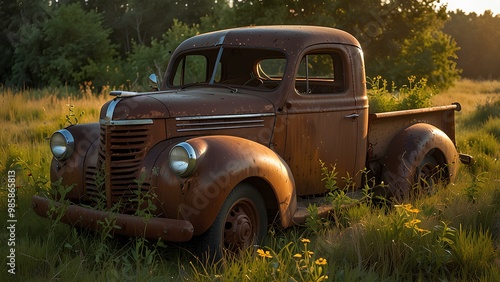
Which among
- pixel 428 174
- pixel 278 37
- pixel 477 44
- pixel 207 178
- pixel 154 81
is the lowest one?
pixel 477 44

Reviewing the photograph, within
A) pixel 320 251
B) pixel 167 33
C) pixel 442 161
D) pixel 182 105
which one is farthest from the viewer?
pixel 167 33

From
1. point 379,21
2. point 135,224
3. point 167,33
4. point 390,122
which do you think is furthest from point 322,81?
point 167,33

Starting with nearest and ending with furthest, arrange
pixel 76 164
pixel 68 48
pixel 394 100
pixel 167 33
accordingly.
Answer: pixel 76 164, pixel 394 100, pixel 167 33, pixel 68 48

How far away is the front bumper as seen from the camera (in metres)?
3.86

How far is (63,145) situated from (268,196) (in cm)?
168

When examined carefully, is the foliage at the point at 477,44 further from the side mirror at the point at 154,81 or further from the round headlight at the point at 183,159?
the round headlight at the point at 183,159

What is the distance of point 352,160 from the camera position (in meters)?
5.59

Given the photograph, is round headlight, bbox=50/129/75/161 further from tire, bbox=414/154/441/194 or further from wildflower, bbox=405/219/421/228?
tire, bbox=414/154/441/194

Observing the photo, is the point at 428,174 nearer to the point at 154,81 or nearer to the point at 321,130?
the point at 321,130

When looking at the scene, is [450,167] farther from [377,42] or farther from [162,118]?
[377,42]

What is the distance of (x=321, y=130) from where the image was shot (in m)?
5.28

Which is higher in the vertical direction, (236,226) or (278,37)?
(278,37)

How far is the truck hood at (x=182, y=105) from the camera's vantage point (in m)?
4.24

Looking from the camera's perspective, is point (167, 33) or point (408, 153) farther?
point (167, 33)
